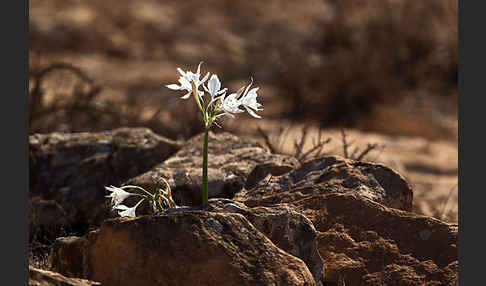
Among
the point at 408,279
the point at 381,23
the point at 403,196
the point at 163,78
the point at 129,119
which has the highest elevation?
the point at 381,23

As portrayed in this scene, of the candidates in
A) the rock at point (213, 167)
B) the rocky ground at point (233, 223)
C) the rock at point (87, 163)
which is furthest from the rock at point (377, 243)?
the rock at point (87, 163)

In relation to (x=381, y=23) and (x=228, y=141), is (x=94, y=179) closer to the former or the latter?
(x=228, y=141)

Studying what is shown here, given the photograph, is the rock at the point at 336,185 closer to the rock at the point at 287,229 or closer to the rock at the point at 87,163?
the rock at the point at 287,229

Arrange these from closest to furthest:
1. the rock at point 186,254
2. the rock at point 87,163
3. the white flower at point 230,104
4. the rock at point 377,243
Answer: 1. the rock at point 186,254
2. the white flower at point 230,104
3. the rock at point 377,243
4. the rock at point 87,163

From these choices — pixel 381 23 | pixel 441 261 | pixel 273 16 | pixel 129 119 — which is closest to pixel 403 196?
pixel 441 261

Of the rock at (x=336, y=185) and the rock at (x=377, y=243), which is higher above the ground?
the rock at (x=336, y=185)

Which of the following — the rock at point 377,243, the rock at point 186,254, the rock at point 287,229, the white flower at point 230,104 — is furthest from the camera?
the rock at point 377,243

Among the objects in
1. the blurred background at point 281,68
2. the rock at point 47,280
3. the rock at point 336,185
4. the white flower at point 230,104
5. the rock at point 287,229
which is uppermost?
the blurred background at point 281,68
